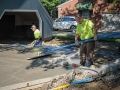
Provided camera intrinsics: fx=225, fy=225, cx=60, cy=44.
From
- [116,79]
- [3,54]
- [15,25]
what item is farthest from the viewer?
[15,25]

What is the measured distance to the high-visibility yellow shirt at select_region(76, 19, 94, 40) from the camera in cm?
802

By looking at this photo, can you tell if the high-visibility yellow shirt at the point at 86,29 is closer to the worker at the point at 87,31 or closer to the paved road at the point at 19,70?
the worker at the point at 87,31

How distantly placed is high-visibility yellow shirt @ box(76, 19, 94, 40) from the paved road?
1492mm

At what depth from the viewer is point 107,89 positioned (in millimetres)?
5867

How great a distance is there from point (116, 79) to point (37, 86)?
2.30 m

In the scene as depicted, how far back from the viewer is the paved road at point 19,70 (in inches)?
286

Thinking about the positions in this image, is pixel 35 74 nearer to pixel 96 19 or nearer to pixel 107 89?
pixel 107 89

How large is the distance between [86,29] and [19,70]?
2898 mm

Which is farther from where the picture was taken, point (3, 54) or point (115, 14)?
point (115, 14)

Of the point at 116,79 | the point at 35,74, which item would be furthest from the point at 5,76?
the point at 116,79

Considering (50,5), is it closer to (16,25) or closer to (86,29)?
(16,25)

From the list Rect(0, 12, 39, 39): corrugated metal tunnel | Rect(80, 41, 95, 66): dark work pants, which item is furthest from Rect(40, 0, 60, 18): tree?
Rect(80, 41, 95, 66): dark work pants

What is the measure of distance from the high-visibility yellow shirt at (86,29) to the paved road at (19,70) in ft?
4.90

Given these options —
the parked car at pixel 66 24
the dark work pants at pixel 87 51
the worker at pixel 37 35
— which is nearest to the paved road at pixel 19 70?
the dark work pants at pixel 87 51
